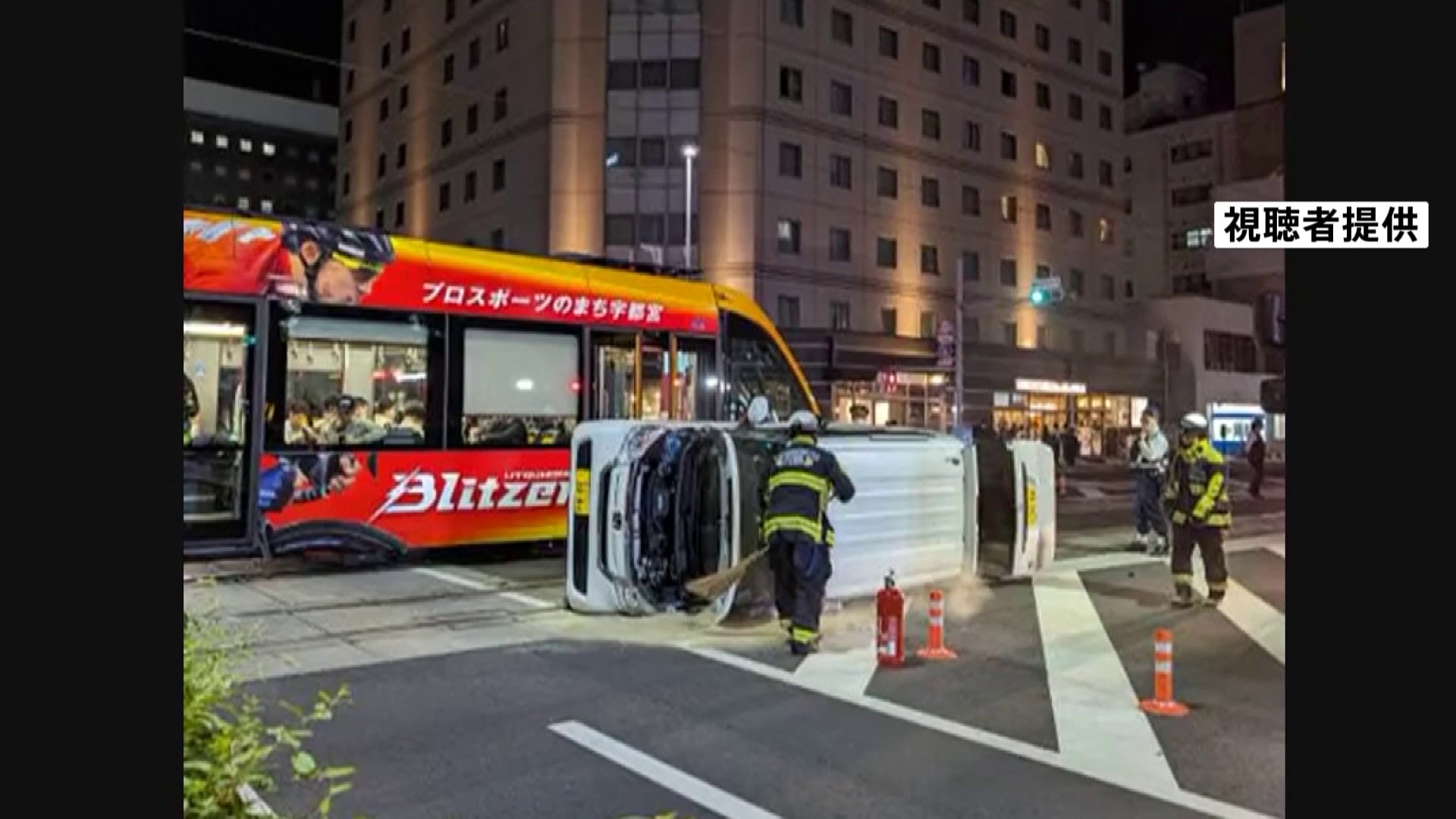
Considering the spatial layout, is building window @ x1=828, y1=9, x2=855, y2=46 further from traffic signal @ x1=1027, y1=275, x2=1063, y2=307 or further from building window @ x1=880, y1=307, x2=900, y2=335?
traffic signal @ x1=1027, y1=275, x2=1063, y2=307

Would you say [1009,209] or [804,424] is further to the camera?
[1009,209]

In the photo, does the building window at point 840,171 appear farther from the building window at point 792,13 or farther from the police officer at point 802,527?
the police officer at point 802,527

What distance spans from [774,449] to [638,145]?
3218 cm

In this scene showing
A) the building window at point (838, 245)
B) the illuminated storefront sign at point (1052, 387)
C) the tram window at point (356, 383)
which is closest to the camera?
the tram window at point (356, 383)

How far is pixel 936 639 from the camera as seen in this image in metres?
8.40

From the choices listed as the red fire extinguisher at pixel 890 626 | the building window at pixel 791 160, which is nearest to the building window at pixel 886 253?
the building window at pixel 791 160

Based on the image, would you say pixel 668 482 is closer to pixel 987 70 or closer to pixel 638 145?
pixel 638 145

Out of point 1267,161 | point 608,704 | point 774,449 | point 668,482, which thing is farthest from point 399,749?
point 1267,161

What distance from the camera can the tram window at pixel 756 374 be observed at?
14.9 metres

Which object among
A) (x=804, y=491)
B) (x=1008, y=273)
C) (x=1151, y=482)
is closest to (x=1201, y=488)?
(x=804, y=491)

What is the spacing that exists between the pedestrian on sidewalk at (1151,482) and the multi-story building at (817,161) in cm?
1960

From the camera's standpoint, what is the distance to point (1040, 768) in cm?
572

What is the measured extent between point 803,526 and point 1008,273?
41.6 metres

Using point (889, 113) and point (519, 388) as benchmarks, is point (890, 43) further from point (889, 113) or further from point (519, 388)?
point (519, 388)
